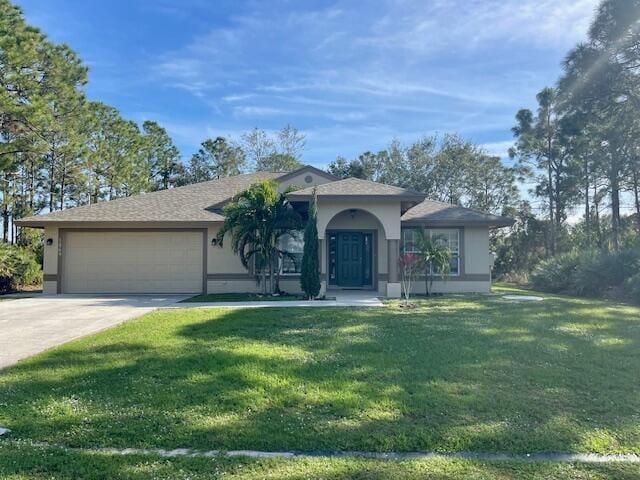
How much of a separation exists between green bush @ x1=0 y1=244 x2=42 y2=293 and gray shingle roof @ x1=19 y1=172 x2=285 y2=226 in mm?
2263

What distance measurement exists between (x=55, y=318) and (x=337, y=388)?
7.82 m

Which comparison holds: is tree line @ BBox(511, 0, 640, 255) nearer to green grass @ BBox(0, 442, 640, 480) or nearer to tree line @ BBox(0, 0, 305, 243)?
tree line @ BBox(0, 0, 305, 243)

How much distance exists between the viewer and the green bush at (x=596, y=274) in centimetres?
1420

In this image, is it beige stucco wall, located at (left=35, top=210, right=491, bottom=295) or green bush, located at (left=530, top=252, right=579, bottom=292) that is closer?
beige stucco wall, located at (left=35, top=210, right=491, bottom=295)

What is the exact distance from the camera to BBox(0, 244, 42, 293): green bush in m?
16.9

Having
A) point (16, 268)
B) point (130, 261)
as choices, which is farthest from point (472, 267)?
point (16, 268)

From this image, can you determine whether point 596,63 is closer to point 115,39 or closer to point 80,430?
point 115,39

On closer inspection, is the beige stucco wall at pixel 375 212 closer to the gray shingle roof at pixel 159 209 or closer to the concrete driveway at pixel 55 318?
the gray shingle roof at pixel 159 209

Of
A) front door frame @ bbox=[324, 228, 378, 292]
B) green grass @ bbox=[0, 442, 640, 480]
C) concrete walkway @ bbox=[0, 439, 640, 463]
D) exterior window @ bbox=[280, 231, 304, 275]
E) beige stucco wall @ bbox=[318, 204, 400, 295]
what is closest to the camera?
green grass @ bbox=[0, 442, 640, 480]

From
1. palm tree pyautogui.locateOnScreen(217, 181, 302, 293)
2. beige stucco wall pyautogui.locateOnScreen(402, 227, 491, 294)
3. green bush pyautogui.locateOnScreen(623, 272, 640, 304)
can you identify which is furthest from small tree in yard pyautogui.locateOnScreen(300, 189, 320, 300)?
green bush pyautogui.locateOnScreen(623, 272, 640, 304)

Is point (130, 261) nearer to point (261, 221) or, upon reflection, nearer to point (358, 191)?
point (261, 221)

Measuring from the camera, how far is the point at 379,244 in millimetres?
15680

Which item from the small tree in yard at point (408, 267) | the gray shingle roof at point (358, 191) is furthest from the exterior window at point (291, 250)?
the small tree in yard at point (408, 267)

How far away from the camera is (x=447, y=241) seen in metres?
16.0
